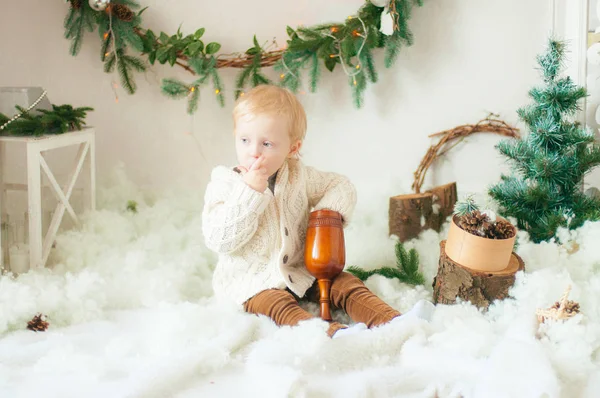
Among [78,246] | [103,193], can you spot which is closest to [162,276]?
[78,246]

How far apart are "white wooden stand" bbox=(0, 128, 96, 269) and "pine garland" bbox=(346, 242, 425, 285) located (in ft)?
3.06

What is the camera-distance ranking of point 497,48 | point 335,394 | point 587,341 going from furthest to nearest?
point 497,48, point 587,341, point 335,394

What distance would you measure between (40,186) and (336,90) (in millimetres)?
1105

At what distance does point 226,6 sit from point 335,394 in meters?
1.64

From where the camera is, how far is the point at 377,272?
74.9 inches

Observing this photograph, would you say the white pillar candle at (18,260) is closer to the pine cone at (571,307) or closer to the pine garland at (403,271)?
the pine garland at (403,271)

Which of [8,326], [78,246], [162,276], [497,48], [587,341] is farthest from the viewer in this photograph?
[497,48]

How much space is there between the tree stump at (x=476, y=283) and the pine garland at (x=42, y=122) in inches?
48.7

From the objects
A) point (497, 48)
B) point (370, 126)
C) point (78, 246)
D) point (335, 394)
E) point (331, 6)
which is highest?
point (331, 6)

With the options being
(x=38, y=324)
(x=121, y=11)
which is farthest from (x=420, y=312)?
Answer: (x=121, y=11)

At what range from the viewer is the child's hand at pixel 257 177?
1558 mm

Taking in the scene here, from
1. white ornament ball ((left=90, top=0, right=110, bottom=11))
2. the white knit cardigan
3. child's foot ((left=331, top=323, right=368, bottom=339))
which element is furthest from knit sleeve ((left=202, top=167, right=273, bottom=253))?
white ornament ball ((left=90, top=0, right=110, bottom=11))

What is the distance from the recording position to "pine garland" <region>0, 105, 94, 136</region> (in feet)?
6.13

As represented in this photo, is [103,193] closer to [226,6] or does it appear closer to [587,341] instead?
[226,6]
